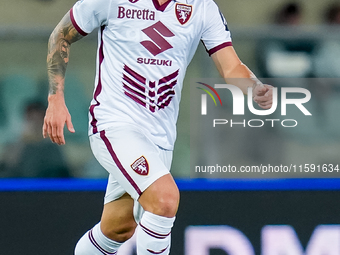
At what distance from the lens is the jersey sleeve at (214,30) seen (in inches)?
119

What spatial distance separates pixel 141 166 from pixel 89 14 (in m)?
0.86

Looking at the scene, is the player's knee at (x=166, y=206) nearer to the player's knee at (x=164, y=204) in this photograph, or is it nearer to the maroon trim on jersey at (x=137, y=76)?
the player's knee at (x=164, y=204)

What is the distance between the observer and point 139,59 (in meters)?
2.78

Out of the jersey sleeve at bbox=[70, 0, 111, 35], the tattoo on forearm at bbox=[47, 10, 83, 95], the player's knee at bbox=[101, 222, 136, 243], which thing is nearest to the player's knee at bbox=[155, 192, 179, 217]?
the player's knee at bbox=[101, 222, 136, 243]

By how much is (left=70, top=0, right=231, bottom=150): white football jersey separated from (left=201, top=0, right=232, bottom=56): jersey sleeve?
123mm

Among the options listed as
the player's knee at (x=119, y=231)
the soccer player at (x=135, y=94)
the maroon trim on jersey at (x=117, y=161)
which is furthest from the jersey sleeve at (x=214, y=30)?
the player's knee at (x=119, y=231)

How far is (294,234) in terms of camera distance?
382cm

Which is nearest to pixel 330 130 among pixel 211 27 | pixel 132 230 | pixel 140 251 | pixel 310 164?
pixel 310 164

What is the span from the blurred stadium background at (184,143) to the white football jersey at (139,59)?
0.92 m

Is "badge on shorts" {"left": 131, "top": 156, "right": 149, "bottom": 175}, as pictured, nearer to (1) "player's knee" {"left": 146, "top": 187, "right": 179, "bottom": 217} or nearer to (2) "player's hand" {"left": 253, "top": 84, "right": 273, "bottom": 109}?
(1) "player's knee" {"left": 146, "top": 187, "right": 179, "bottom": 217}

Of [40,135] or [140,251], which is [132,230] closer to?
[140,251]

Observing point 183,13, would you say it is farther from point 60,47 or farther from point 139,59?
point 60,47

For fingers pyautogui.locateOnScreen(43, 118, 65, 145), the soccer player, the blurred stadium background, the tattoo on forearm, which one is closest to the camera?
the soccer player

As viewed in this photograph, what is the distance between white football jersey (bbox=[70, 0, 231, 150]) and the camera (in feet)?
9.09
